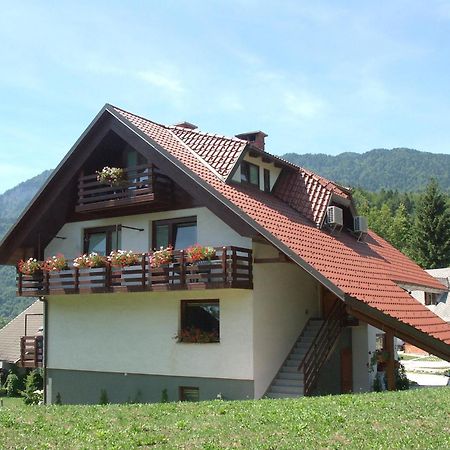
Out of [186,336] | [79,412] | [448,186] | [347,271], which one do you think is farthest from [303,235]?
[448,186]

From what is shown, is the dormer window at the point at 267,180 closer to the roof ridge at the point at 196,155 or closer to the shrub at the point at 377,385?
the roof ridge at the point at 196,155

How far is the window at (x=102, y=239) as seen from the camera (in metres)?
18.7

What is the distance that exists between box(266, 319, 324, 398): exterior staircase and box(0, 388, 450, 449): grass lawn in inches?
139

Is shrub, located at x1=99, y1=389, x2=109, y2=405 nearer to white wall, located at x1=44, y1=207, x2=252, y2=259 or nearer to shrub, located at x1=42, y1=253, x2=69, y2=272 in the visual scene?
shrub, located at x1=42, y1=253, x2=69, y2=272

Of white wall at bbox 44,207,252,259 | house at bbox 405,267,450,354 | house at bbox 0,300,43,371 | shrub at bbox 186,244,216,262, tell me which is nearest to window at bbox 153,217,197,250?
white wall at bbox 44,207,252,259

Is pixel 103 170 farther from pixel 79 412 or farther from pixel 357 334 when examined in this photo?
pixel 357 334

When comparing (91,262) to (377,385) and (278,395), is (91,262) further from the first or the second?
(377,385)

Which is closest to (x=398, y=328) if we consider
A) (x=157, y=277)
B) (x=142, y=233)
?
(x=157, y=277)

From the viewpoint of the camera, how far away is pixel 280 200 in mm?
19094

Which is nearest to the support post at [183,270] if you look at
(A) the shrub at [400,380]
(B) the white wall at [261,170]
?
(B) the white wall at [261,170]

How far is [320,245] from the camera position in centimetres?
1648

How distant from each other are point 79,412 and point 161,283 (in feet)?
16.8

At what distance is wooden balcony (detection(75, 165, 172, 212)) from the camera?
16781mm

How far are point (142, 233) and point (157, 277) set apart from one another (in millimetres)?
2473
